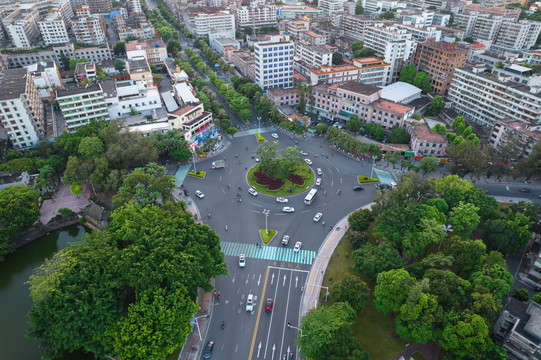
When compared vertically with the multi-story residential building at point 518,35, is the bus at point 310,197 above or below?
below

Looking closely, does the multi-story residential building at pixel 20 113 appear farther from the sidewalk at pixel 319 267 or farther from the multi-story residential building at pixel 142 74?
the sidewalk at pixel 319 267

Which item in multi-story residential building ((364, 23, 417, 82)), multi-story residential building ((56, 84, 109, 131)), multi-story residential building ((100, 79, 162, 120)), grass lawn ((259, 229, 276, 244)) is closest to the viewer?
grass lawn ((259, 229, 276, 244))

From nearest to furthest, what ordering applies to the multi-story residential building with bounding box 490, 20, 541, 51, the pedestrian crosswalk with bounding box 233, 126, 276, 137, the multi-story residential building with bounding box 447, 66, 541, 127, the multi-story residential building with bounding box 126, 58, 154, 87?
the multi-story residential building with bounding box 447, 66, 541, 127 → the pedestrian crosswalk with bounding box 233, 126, 276, 137 → the multi-story residential building with bounding box 126, 58, 154, 87 → the multi-story residential building with bounding box 490, 20, 541, 51

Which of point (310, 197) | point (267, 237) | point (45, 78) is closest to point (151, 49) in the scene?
point (45, 78)

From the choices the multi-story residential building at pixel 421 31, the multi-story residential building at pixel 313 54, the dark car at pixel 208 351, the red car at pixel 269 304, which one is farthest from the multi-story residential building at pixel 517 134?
the dark car at pixel 208 351

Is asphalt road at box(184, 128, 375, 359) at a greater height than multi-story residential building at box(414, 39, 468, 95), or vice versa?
multi-story residential building at box(414, 39, 468, 95)

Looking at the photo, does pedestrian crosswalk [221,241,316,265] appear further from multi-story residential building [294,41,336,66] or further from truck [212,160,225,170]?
multi-story residential building [294,41,336,66]

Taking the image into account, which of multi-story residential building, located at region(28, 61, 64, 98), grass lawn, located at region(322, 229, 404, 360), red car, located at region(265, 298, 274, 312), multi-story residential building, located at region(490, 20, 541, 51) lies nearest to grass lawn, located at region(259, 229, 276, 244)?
red car, located at region(265, 298, 274, 312)
